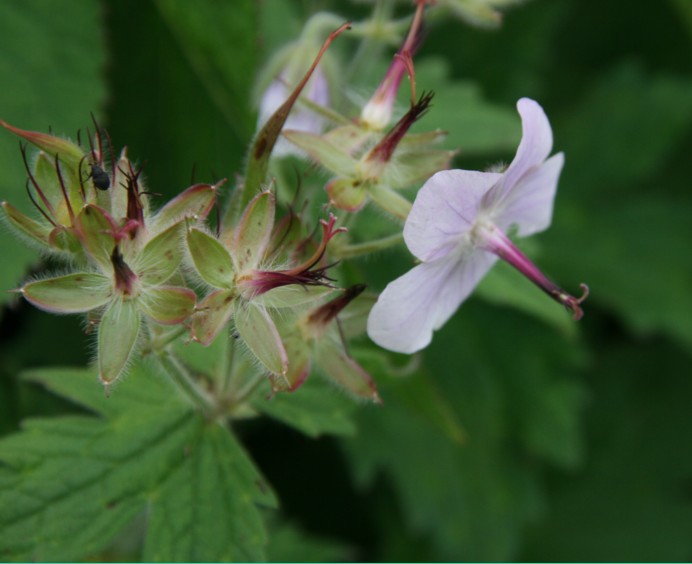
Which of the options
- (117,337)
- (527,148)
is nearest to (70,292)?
(117,337)

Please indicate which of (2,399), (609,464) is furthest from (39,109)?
(609,464)

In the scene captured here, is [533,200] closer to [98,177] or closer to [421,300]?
[421,300]

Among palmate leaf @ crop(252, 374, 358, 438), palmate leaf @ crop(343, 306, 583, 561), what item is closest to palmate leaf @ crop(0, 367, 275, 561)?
palmate leaf @ crop(252, 374, 358, 438)

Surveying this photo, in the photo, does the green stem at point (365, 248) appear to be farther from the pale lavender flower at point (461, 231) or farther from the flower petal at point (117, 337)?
the flower petal at point (117, 337)

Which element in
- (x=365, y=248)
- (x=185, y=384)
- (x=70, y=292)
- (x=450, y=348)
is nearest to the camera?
(x=70, y=292)

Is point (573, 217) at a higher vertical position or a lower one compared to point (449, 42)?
lower

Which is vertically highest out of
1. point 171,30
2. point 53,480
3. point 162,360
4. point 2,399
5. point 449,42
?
point 449,42

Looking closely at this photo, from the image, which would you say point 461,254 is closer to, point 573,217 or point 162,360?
point 162,360
